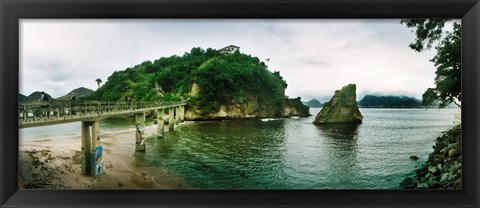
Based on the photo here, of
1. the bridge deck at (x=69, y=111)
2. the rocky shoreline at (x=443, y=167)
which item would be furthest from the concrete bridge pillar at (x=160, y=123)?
the rocky shoreline at (x=443, y=167)

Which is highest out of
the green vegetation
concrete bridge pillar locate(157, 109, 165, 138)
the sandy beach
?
the green vegetation

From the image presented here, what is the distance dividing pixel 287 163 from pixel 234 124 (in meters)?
1.15

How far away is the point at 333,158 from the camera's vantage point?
9.05 feet

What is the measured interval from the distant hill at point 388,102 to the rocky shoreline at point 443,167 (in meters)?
0.39

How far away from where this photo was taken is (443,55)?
7.32 feet

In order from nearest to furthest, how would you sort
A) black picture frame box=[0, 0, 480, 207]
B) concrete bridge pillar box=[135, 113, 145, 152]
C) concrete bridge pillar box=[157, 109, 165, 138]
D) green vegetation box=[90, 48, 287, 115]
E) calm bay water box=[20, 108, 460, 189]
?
black picture frame box=[0, 0, 480, 207]
calm bay water box=[20, 108, 460, 189]
green vegetation box=[90, 48, 287, 115]
concrete bridge pillar box=[135, 113, 145, 152]
concrete bridge pillar box=[157, 109, 165, 138]

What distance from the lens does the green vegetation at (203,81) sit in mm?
2627

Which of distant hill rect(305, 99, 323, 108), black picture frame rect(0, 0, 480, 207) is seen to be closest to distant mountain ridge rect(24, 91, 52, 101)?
black picture frame rect(0, 0, 480, 207)

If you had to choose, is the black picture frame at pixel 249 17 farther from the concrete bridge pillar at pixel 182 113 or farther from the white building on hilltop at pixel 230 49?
the concrete bridge pillar at pixel 182 113

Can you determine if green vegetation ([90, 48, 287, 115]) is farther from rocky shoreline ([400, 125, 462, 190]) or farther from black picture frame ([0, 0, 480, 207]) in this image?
rocky shoreline ([400, 125, 462, 190])

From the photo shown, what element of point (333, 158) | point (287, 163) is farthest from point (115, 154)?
point (333, 158)

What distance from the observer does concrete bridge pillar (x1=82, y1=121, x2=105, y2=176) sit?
2.43 metres

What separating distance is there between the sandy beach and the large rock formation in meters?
1.83
